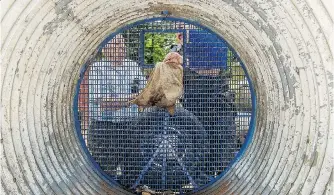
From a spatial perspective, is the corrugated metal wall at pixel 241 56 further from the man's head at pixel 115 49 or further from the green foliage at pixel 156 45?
the green foliage at pixel 156 45

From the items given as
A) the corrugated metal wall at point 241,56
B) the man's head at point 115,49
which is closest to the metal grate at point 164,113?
the man's head at point 115,49

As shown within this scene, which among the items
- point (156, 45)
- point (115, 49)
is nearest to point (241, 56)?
point (156, 45)

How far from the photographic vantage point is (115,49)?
165 inches

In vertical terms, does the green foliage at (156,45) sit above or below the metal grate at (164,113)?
A: above

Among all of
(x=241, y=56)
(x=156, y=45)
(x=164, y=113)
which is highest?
(x=156, y=45)

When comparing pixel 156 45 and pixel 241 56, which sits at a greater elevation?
pixel 156 45

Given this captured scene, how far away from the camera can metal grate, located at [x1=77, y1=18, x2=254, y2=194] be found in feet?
13.7

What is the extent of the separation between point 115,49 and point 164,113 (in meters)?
0.64

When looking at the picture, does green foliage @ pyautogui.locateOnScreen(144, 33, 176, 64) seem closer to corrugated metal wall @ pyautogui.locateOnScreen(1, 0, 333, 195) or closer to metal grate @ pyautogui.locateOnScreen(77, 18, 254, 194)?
metal grate @ pyautogui.locateOnScreen(77, 18, 254, 194)

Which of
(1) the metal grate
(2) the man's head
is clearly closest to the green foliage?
(1) the metal grate

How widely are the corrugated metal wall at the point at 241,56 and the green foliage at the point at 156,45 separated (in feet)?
0.89

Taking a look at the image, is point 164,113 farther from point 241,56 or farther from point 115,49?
point 241,56

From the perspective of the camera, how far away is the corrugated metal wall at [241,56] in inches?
114

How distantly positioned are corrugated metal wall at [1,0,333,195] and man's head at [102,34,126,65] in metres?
0.13
